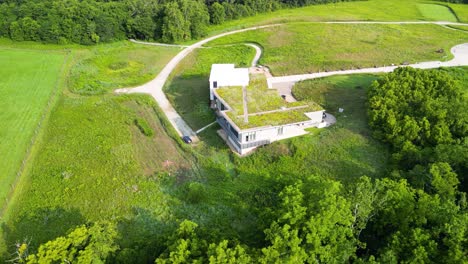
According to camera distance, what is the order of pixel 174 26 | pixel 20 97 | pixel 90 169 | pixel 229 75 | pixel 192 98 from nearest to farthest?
pixel 90 169 → pixel 229 75 → pixel 20 97 → pixel 192 98 → pixel 174 26

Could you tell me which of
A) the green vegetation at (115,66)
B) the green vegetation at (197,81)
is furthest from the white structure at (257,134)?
the green vegetation at (115,66)

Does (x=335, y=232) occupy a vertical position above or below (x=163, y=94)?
above

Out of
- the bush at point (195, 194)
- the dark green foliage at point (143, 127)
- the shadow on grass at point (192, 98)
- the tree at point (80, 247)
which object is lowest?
the bush at point (195, 194)

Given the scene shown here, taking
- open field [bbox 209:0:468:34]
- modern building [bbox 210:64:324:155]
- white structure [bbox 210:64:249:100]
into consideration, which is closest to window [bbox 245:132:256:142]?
modern building [bbox 210:64:324:155]

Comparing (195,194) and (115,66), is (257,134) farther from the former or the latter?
(115,66)

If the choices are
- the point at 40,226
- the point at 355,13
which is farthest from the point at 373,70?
the point at 40,226

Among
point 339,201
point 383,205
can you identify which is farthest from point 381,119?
point 339,201

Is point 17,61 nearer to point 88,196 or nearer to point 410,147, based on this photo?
point 88,196

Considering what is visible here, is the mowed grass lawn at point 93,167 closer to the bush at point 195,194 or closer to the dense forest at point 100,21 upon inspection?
the bush at point 195,194
